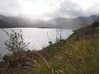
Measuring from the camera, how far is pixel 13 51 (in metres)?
8.21

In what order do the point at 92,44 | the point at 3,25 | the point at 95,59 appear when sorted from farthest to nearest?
the point at 3,25, the point at 92,44, the point at 95,59

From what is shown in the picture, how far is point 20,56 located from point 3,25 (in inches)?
7254

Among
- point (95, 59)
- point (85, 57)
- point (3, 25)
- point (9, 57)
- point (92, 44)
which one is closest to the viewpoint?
point (95, 59)

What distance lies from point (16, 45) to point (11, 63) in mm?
825

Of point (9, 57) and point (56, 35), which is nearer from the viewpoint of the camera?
point (56, 35)

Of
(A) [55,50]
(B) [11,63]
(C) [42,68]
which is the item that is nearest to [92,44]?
(A) [55,50]

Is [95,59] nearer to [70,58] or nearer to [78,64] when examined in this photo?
[78,64]

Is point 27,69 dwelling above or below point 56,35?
below

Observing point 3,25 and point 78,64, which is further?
point 3,25


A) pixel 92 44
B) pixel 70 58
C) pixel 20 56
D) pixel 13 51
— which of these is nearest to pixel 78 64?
pixel 70 58

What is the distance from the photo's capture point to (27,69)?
640 cm

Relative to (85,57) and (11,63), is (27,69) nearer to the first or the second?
(11,63)

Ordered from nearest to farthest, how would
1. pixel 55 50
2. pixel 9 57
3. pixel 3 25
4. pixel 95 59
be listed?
pixel 95 59, pixel 55 50, pixel 9 57, pixel 3 25

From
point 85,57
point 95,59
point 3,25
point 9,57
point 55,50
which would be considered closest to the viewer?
point 95,59
